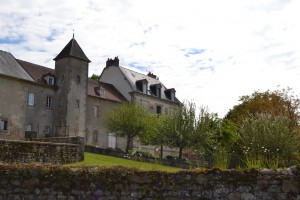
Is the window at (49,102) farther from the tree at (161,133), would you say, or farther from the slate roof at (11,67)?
the tree at (161,133)

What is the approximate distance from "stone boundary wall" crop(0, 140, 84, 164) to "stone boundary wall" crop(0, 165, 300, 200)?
8613 mm

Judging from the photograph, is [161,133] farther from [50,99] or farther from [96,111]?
[50,99]

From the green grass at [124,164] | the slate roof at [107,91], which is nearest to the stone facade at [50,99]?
the slate roof at [107,91]

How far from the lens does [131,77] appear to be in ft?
173

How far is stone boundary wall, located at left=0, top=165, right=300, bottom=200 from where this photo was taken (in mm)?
8188

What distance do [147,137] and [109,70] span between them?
51.9 feet

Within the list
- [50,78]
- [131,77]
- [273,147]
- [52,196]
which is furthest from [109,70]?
[52,196]

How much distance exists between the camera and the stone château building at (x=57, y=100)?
3641 cm

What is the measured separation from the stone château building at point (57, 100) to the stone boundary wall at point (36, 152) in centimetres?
1479

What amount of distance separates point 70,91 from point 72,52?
437cm

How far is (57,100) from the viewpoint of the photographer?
1606 inches

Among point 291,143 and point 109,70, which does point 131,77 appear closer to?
point 109,70

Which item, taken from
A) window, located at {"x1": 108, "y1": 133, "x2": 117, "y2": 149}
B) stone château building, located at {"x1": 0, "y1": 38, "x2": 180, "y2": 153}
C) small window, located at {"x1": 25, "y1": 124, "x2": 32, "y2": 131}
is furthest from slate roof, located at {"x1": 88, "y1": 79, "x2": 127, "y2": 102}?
small window, located at {"x1": 25, "y1": 124, "x2": 32, "y2": 131}

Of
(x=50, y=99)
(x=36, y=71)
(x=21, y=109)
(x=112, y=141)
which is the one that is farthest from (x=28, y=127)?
(x=112, y=141)
